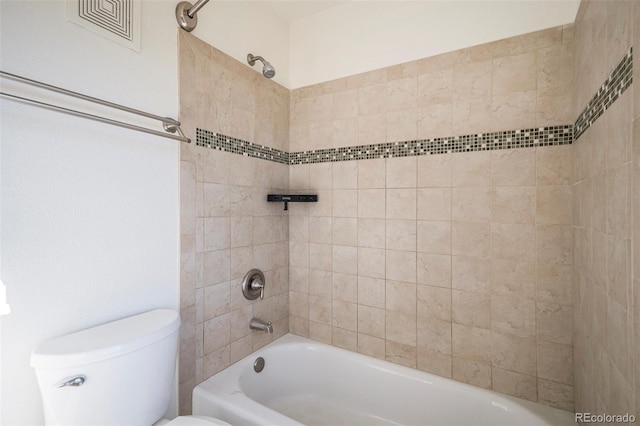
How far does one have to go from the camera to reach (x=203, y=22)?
1.52m

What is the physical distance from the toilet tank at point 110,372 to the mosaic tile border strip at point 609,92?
167cm

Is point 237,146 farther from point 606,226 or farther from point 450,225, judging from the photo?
point 606,226

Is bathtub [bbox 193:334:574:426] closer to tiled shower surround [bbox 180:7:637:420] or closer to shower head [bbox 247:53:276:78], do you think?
tiled shower surround [bbox 180:7:637:420]

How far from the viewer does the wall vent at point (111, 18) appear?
41.9 inches

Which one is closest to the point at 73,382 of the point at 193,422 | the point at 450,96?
the point at 193,422

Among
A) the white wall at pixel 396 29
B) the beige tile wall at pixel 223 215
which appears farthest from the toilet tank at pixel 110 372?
the white wall at pixel 396 29

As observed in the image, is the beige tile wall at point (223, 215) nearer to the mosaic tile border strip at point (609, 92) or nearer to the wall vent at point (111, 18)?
the wall vent at point (111, 18)

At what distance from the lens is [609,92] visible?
925 mm

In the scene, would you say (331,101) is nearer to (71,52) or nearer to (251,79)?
(251,79)

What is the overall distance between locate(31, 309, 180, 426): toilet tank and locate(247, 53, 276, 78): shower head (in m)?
1.35

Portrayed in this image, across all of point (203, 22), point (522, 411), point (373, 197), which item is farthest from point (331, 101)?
point (522, 411)

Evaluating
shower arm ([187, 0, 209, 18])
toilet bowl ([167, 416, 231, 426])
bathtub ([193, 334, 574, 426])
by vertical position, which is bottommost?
bathtub ([193, 334, 574, 426])

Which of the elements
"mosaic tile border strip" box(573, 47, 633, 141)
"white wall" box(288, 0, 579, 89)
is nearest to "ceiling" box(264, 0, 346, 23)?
"white wall" box(288, 0, 579, 89)

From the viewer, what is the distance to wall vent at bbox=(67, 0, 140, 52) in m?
1.06
